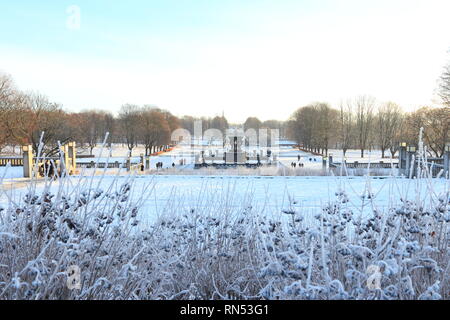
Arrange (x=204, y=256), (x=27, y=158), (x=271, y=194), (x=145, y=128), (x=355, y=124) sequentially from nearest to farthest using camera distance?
(x=204, y=256) < (x=271, y=194) < (x=27, y=158) < (x=145, y=128) < (x=355, y=124)

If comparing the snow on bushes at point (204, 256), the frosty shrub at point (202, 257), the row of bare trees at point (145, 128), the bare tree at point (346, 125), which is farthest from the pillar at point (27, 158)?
the bare tree at point (346, 125)

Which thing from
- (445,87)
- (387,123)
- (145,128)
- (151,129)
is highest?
(445,87)

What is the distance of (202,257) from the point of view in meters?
3.07

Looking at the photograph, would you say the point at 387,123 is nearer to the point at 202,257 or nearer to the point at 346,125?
the point at 346,125

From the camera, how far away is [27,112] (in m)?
25.5

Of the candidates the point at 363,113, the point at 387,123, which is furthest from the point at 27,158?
the point at 363,113

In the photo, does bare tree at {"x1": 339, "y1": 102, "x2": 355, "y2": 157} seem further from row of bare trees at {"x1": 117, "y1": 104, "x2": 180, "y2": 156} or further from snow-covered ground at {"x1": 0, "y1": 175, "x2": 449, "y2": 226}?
snow-covered ground at {"x1": 0, "y1": 175, "x2": 449, "y2": 226}

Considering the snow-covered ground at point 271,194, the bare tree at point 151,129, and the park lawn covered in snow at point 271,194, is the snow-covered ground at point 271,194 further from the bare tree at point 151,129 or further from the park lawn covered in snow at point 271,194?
the bare tree at point 151,129

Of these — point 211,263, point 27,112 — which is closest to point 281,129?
point 27,112

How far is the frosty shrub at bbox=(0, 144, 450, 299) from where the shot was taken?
2.00 m

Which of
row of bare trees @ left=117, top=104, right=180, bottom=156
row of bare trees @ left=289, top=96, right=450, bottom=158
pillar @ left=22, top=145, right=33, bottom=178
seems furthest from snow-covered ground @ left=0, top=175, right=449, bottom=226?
row of bare trees @ left=289, top=96, right=450, bottom=158
